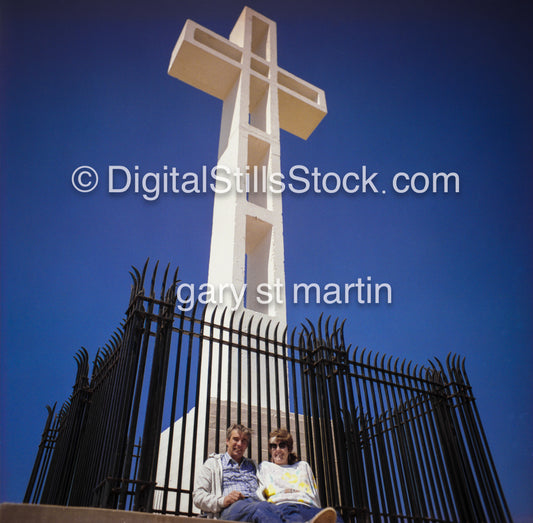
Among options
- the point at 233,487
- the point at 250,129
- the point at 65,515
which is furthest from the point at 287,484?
the point at 250,129

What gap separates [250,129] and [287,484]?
23.9ft

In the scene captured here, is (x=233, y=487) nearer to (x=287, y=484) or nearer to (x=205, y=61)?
(x=287, y=484)

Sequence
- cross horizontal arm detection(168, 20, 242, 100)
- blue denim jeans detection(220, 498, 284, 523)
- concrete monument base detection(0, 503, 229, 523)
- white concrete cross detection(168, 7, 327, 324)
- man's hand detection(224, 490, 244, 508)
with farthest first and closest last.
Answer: cross horizontal arm detection(168, 20, 242, 100) < white concrete cross detection(168, 7, 327, 324) < man's hand detection(224, 490, 244, 508) < blue denim jeans detection(220, 498, 284, 523) < concrete monument base detection(0, 503, 229, 523)

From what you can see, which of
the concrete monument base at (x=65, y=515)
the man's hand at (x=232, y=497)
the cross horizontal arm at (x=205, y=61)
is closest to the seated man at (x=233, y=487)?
the man's hand at (x=232, y=497)

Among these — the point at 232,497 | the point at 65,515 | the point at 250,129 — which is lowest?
the point at 65,515

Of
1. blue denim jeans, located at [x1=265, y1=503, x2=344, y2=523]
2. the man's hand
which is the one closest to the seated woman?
blue denim jeans, located at [x1=265, y1=503, x2=344, y2=523]

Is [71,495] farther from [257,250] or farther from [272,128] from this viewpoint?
[272,128]

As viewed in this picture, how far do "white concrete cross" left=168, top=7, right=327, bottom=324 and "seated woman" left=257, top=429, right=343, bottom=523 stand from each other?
3.07 metres

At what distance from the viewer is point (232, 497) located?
12.8ft

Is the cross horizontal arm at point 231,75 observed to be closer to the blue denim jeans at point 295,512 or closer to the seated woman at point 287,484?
the seated woman at point 287,484

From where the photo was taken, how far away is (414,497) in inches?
225

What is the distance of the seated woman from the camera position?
3.71m

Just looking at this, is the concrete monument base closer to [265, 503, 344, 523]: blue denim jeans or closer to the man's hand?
the man's hand

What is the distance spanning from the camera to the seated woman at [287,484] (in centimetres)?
371
